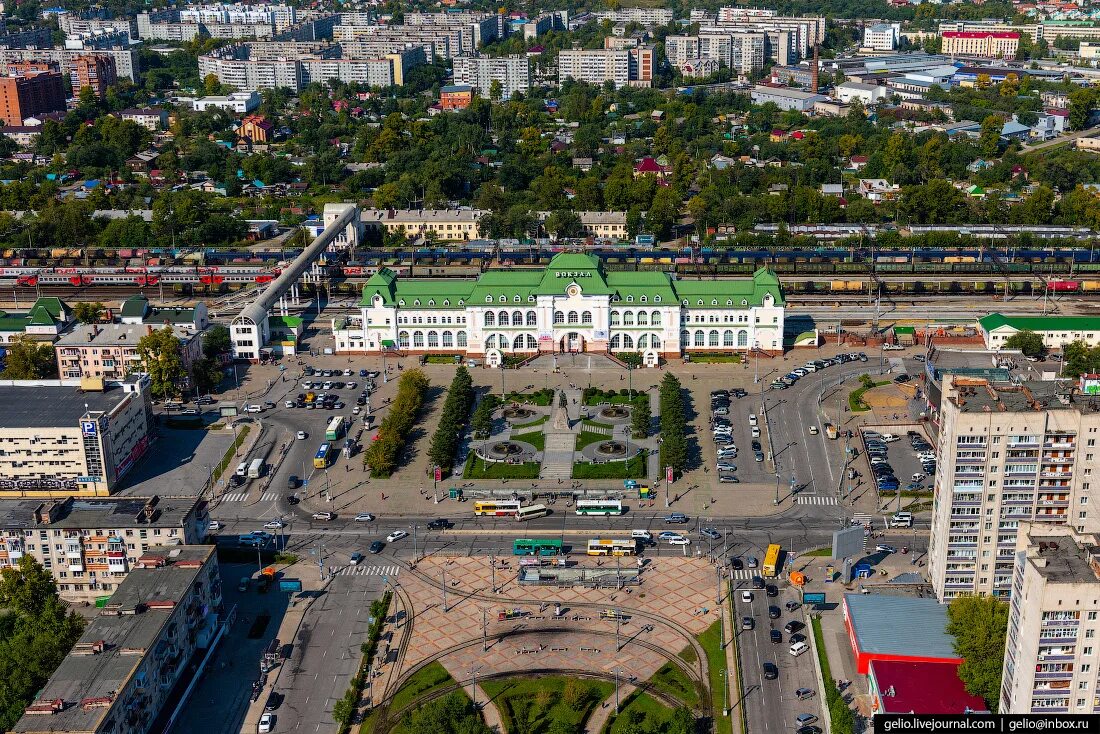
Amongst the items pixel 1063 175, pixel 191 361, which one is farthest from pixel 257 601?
pixel 1063 175

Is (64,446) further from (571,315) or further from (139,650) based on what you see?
(571,315)

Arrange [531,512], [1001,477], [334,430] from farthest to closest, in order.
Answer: [334,430]
[531,512]
[1001,477]

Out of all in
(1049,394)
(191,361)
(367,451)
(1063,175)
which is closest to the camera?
(1049,394)

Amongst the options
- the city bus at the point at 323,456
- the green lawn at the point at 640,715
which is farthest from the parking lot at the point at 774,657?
the city bus at the point at 323,456

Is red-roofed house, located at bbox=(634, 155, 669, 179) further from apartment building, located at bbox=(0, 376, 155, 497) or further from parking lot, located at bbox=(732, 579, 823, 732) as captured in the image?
parking lot, located at bbox=(732, 579, 823, 732)

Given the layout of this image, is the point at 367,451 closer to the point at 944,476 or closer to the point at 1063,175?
the point at 944,476

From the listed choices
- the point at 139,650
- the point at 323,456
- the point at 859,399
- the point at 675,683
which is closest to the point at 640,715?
the point at 675,683
